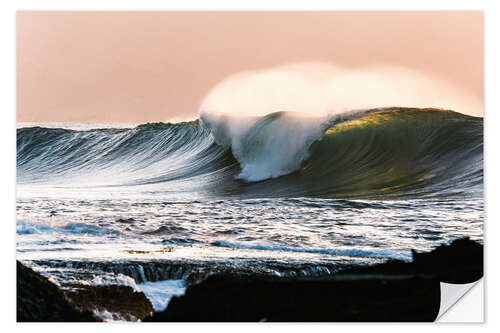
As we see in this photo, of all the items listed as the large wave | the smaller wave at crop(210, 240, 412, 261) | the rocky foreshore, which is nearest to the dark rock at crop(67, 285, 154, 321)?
the rocky foreshore

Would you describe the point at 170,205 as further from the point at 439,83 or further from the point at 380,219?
the point at 439,83

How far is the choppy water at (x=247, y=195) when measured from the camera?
3523mm

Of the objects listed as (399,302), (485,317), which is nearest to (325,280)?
(399,302)

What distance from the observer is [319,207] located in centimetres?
399

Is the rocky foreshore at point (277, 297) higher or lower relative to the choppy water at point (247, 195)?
lower

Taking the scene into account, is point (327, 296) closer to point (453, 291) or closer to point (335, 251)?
point (335, 251)

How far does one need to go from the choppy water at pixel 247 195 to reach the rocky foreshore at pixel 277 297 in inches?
4.1

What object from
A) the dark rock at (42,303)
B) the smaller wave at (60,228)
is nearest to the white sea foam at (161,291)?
the dark rock at (42,303)

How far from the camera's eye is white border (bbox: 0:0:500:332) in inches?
130

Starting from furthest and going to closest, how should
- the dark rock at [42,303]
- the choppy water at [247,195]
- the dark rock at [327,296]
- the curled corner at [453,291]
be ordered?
the choppy water at [247,195], the curled corner at [453,291], the dark rock at [327,296], the dark rock at [42,303]

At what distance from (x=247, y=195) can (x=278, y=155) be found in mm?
828
